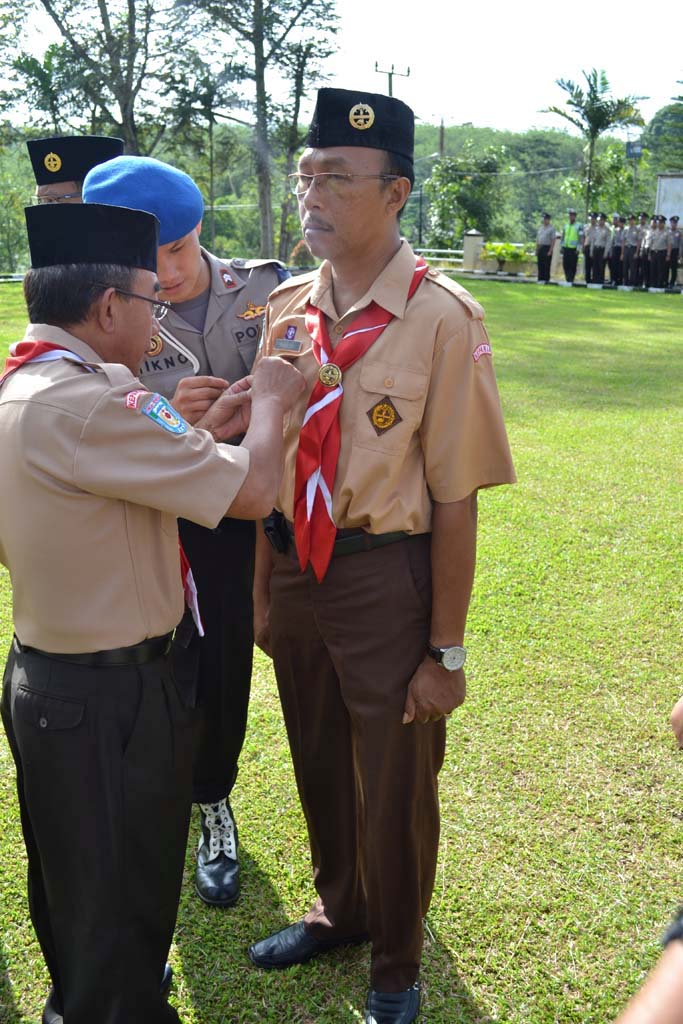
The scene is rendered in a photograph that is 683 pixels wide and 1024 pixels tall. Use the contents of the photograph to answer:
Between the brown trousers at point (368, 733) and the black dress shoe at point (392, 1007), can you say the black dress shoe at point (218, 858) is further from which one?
the black dress shoe at point (392, 1007)

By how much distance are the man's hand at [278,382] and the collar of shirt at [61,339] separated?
45cm

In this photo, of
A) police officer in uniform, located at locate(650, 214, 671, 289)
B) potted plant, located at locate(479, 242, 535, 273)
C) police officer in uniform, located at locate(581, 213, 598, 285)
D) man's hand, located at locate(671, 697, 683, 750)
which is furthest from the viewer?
potted plant, located at locate(479, 242, 535, 273)

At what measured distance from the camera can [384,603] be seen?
234 centimetres

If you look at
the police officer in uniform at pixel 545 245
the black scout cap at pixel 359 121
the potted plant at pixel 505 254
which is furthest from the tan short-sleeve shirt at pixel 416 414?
the potted plant at pixel 505 254

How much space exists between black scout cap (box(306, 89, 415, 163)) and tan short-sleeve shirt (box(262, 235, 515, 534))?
29cm

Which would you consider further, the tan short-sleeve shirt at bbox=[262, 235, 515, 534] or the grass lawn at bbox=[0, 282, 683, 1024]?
the grass lawn at bbox=[0, 282, 683, 1024]

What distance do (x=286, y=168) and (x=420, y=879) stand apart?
33338 mm

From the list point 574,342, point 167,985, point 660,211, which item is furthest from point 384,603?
point 660,211

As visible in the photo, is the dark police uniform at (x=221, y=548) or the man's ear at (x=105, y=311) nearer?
the man's ear at (x=105, y=311)

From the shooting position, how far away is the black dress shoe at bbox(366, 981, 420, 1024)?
2.44 m

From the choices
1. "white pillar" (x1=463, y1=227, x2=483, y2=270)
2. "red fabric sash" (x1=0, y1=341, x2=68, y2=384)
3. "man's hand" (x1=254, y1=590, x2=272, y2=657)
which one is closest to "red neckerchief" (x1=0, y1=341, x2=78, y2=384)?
"red fabric sash" (x1=0, y1=341, x2=68, y2=384)

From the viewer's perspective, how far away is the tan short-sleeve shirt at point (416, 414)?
220 cm

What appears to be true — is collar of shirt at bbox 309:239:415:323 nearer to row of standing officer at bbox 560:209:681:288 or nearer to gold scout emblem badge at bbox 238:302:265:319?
gold scout emblem badge at bbox 238:302:265:319

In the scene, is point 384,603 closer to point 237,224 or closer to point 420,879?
point 420,879
